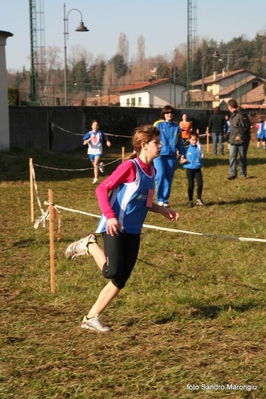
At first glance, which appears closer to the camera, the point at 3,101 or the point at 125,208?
the point at 125,208

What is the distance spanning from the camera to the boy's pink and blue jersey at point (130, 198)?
19.4ft

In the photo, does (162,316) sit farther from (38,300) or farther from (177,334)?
(38,300)

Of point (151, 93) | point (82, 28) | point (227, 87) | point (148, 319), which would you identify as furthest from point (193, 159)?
point (227, 87)

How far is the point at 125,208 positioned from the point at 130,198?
0.32ft

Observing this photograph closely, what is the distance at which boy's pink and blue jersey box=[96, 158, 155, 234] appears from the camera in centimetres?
590

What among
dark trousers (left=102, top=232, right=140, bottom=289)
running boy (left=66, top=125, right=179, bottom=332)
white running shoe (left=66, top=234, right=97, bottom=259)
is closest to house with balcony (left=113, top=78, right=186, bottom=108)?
white running shoe (left=66, top=234, right=97, bottom=259)

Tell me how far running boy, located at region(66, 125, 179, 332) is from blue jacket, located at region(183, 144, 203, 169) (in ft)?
23.5

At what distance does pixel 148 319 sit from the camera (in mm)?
6402

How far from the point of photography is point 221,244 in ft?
31.8

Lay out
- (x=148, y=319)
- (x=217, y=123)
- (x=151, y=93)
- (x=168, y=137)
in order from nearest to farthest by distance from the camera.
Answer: (x=148, y=319), (x=168, y=137), (x=217, y=123), (x=151, y=93)

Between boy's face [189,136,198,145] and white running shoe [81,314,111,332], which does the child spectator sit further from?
white running shoe [81,314,111,332]

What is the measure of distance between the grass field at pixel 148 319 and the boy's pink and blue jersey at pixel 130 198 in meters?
0.96

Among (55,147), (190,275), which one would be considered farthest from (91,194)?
(55,147)

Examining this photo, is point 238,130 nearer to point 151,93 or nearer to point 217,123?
point 217,123
